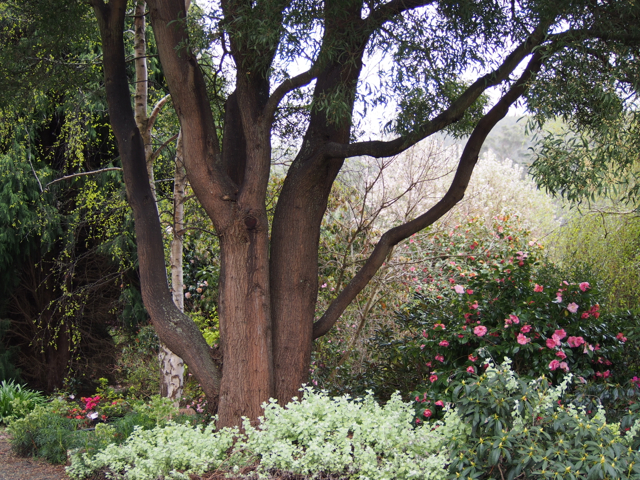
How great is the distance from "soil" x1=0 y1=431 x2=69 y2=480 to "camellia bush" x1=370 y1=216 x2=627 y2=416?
3148mm

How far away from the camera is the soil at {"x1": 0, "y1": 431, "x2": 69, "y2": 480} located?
458 cm

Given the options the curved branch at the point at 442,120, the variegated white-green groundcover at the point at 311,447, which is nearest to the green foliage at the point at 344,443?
the variegated white-green groundcover at the point at 311,447

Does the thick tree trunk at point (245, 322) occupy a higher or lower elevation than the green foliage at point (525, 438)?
higher

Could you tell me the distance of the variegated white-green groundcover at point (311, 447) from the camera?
10.6ft

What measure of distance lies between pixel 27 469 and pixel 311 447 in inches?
125

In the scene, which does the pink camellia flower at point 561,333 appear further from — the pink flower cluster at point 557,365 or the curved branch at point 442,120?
the curved branch at point 442,120

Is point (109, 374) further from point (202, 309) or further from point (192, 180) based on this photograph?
point (192, 180)

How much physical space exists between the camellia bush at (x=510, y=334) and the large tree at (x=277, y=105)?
0.93 meters

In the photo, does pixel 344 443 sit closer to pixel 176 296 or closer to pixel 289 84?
pixel 289 84

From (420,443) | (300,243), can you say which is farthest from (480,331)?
(300,243)

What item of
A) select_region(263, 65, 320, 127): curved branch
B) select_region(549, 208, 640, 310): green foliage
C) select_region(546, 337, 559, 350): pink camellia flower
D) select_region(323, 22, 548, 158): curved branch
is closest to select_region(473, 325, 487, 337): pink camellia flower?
select_region(546, 337, 559, 350): pink camellia flower

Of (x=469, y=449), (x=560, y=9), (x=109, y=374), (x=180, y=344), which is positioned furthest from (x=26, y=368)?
(x=560, y=9)

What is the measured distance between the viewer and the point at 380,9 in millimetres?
4250

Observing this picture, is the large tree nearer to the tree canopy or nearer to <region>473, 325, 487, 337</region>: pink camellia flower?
the tree canopy
